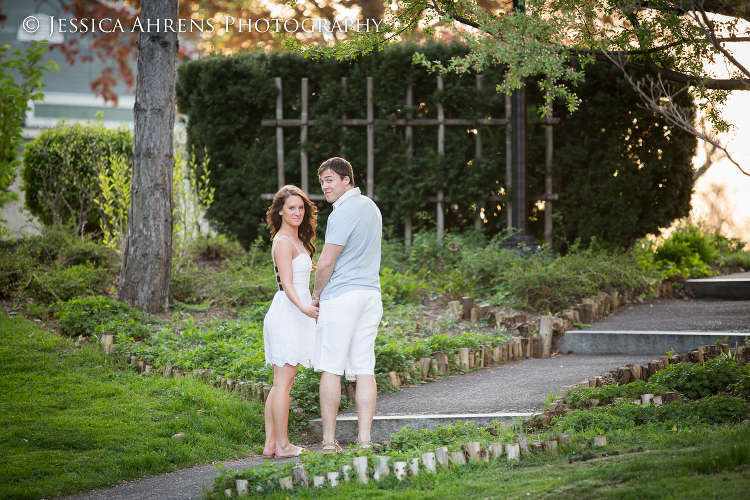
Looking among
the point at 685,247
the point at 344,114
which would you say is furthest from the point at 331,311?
the point at 685,247

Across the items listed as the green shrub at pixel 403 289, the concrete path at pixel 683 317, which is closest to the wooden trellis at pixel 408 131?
the green shrub at pixel 403 289

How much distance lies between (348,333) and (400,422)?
0.92 m

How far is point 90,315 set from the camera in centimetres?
664

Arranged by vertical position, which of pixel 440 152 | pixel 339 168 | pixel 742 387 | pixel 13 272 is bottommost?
pixel 742 387

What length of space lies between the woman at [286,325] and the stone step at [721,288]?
6392 millimetres

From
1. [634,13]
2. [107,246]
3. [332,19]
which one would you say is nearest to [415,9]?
[634,13]

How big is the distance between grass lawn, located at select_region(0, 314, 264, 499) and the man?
89cm

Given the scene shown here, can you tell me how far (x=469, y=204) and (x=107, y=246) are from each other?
528 centimetres

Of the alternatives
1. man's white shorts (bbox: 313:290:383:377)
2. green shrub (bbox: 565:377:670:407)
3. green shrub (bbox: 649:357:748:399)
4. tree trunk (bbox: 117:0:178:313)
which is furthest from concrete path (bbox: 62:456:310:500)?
tree trunk (bbox: 117:0:178:313)

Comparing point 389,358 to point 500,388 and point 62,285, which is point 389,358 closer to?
point 500,388

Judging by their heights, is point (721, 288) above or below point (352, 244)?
below

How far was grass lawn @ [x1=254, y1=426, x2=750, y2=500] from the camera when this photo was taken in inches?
102

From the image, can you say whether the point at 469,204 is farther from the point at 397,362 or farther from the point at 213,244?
the point at 397,362

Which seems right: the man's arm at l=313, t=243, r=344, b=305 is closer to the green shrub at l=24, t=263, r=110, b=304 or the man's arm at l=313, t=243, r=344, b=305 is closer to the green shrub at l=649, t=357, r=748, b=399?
the green shrub at l=649, t=357, r=748, b=399
